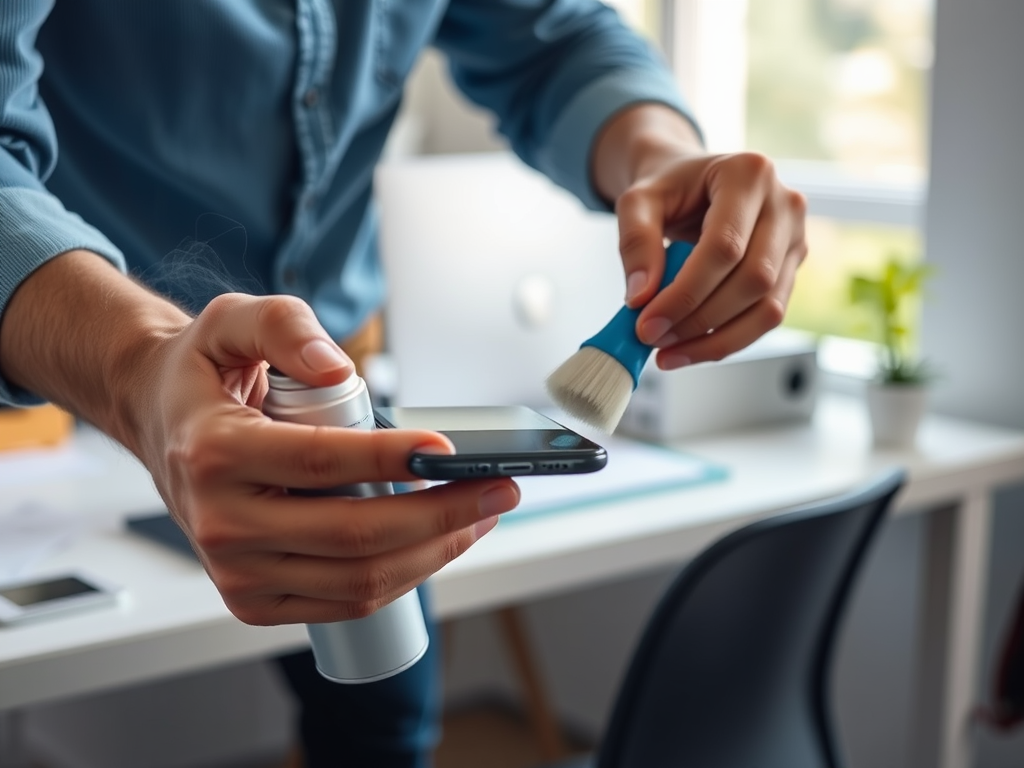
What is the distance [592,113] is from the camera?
101cm

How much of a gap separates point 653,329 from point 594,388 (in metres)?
0.05

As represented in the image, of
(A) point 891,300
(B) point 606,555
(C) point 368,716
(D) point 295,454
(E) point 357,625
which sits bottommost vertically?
(C) point 368,716

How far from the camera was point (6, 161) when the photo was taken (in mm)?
685

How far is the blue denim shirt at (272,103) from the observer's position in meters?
0.94

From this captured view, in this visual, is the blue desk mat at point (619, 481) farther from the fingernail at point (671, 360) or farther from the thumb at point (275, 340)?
the thumb at point (275, 340)

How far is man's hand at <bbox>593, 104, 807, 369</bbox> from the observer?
0.69m

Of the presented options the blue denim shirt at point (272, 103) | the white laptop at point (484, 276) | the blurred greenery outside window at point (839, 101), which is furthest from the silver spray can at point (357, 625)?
the blurred greenery outside window at point (839, 101)

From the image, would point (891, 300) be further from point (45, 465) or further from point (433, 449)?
point (433, 449)

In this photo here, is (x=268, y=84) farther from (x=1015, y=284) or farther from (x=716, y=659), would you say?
(x=1015, y=284)

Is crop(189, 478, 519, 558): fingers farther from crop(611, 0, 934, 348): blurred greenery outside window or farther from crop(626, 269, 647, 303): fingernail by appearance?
crop(611, 0, 934, 348): blurred greenery outside window

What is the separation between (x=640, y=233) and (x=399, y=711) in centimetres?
58

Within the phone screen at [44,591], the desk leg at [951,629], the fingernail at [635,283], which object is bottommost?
the desk leg at [951,629]

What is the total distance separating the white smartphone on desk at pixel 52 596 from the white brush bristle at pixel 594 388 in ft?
1.60

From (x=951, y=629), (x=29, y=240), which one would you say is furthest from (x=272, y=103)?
(x=951, y=629)
